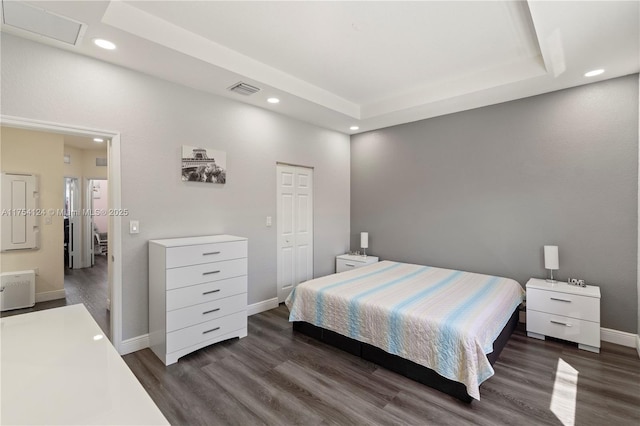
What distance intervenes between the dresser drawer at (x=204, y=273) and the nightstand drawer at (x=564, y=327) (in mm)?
3102

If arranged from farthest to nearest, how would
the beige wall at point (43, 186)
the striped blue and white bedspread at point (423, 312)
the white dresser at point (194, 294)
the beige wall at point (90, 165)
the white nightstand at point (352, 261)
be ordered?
the beige wall at point (90, 165)
the white nightstand at point (352, 261)
the beige wall at point (43, 186)
the white dresser at point (194, 294)
the striped blue and white bedspread at point (423, 312)

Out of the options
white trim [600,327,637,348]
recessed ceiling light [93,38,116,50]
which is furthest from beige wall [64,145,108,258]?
white trim [600,327,637,348]

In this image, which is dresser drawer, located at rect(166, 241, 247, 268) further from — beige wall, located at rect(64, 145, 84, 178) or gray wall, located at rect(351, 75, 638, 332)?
beige wall, located at rect(64, 145, 84, 178)

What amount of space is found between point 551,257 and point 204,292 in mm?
3622

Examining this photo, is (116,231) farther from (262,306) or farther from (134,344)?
(262,306)

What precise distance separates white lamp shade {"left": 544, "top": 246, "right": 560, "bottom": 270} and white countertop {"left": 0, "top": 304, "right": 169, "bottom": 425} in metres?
3.85

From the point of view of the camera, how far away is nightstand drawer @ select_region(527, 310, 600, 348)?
291 cm

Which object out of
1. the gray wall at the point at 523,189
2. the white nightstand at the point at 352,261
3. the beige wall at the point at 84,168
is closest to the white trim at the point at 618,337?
the gray wall at the point at 523,189

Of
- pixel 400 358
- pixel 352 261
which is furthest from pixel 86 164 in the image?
pixel 400 358

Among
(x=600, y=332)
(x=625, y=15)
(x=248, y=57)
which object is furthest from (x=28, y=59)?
(x=600, y=332)

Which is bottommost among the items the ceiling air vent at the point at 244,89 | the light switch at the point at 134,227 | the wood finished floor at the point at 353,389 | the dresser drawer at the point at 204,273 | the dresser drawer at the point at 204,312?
the wood finished floor at the point at 353,389

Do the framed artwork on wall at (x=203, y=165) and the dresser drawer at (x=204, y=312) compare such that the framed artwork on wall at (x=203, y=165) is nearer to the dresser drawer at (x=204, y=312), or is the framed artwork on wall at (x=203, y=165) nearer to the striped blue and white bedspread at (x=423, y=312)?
the dresser drawer at (x=204, y=312)

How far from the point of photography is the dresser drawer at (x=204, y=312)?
272 cm

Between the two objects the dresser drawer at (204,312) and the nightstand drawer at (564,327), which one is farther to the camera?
the nightstand drawer at (564,327)
